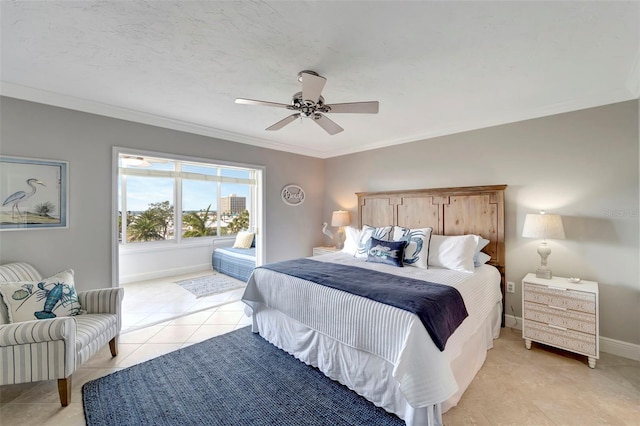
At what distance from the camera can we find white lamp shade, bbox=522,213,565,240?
2512 mm

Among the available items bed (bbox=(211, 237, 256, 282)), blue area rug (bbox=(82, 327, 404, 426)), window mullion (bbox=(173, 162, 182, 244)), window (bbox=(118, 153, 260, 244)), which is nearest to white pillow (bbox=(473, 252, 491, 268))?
blue area rug (bbox=(82, 327, 404, 426))

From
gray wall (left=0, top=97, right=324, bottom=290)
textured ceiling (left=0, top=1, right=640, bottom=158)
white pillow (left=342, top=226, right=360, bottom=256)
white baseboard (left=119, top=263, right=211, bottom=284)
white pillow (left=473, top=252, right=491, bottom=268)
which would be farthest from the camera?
white baseboard (left=119, top=263, right=211, bottom=284)

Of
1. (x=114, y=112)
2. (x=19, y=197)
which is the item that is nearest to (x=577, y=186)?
(x=114, y=112)

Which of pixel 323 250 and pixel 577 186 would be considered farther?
pixel 323 250

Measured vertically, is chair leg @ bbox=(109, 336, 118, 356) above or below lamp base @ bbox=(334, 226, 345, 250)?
below

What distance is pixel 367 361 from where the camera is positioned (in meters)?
1.89

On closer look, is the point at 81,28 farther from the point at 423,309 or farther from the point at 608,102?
the point at 608,102

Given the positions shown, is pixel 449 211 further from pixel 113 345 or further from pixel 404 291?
pixel 113 345

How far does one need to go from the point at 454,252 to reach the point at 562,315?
3.40 ft

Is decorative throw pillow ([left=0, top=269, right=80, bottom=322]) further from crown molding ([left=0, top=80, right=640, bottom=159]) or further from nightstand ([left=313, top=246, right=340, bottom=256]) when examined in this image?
nightstand ([left=313, top=246, right=340, bottom=256])

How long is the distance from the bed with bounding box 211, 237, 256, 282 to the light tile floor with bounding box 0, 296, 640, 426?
2034 mm

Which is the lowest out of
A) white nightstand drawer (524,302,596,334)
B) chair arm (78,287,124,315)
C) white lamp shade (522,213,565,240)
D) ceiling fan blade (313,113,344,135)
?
white nightstand drawer (524,302,596,334)

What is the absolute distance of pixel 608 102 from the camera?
8.13 feet

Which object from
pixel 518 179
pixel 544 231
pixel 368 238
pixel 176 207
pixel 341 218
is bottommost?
pixel 368 238
